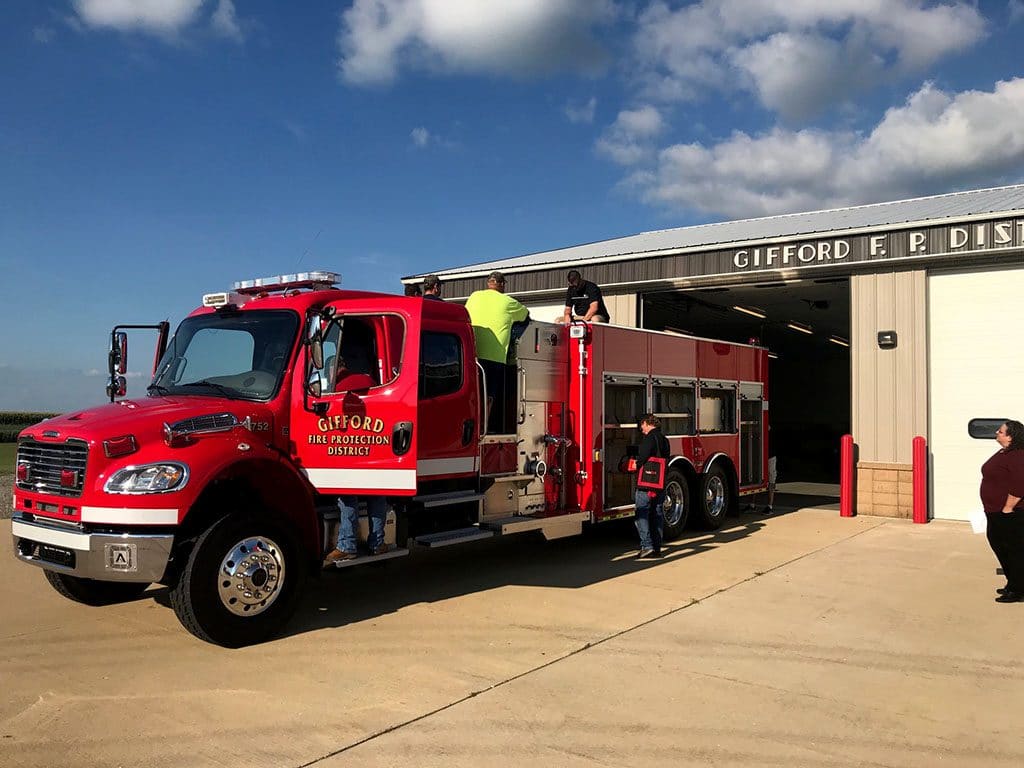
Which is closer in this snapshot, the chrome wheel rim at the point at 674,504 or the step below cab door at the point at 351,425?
the step below cab door at the point at 351,425

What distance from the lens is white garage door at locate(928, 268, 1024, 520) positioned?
12016 mm

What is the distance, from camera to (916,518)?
12219 millimetres

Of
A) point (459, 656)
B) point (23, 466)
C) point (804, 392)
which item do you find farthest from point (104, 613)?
point (804, 392)

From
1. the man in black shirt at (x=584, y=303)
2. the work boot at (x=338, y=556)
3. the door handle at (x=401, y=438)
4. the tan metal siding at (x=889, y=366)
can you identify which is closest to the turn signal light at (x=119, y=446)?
the work boot at (x=338, y=556)

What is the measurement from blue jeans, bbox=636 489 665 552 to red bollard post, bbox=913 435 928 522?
17.3ft

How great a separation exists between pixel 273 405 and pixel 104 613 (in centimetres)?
232

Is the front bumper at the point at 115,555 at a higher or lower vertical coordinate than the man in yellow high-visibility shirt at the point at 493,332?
lower

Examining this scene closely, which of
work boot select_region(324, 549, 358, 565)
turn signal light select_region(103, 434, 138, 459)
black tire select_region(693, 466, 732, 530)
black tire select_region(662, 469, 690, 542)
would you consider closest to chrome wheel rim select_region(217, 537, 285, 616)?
work boot select_region(324, 549, 358, 565)

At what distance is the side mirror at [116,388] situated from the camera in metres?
7.22

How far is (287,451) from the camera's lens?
20.7 feet

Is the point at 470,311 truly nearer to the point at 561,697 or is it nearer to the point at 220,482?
the point at 220,482

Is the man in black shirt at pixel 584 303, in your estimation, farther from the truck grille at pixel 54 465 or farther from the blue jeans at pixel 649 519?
the truck grille at pixel 54 465

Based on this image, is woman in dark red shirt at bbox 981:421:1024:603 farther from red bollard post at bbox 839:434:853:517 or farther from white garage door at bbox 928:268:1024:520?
red bollard post at bbox 839:434:853:517

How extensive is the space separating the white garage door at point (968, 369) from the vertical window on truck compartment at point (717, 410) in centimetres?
342
